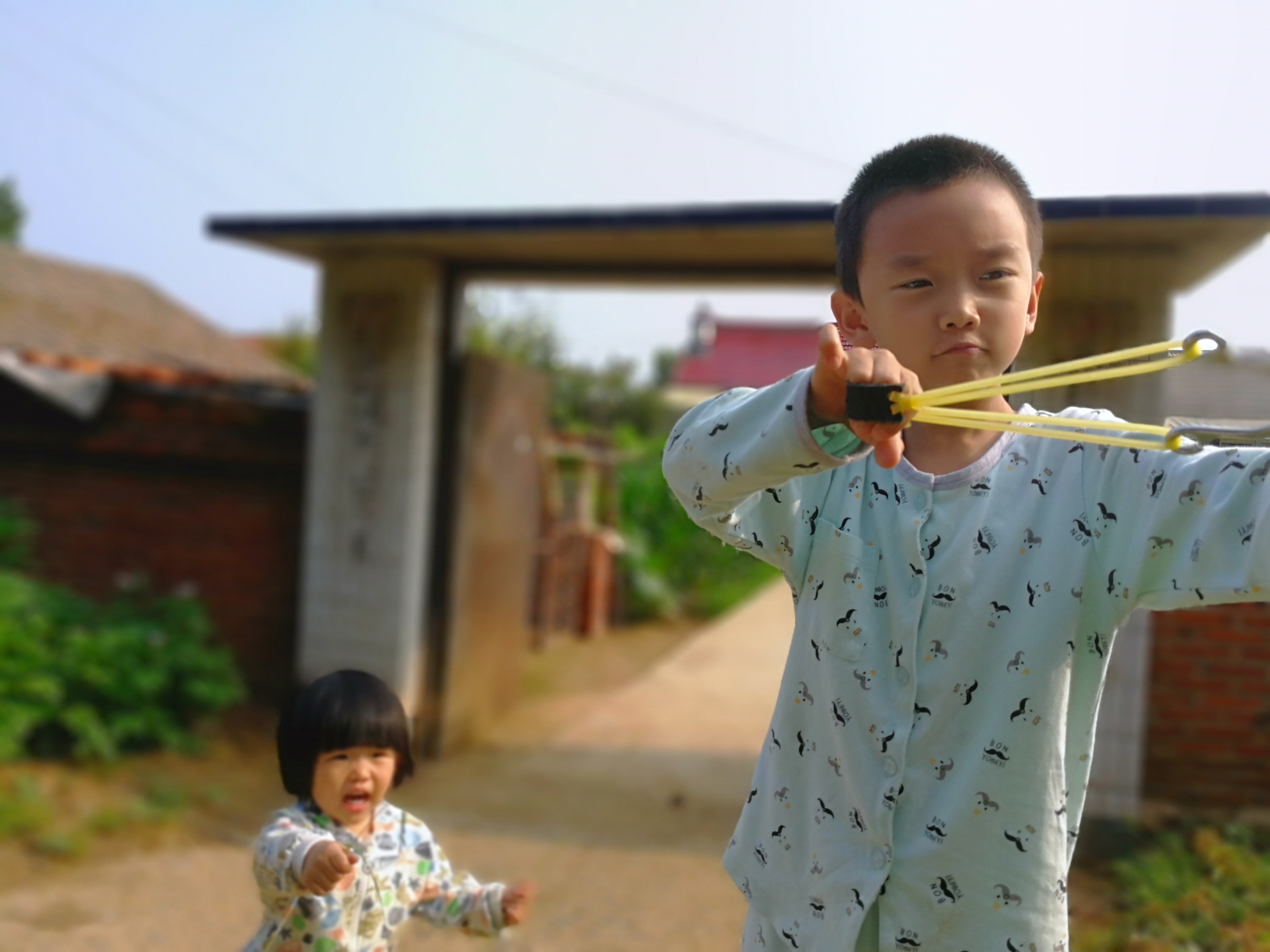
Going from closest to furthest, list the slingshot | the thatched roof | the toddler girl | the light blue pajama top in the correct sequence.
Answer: the slingshot → the light blue pajama top → the toddler girl → the thatched roof

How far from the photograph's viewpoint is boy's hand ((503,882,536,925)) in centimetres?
227

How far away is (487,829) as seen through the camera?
19.5ft

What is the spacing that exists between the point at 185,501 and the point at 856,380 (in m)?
6.81

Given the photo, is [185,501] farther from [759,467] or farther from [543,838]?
[759,467]

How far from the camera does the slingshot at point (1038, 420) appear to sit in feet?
3.82

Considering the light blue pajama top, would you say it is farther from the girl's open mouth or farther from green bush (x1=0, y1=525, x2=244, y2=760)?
green bush (x1=0, y1=525, x2=244, y2=760)

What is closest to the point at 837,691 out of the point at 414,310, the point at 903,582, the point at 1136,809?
the point at 903,582

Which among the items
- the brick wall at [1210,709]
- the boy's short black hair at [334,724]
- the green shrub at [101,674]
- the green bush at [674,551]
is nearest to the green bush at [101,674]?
the green shrub at [101,674]

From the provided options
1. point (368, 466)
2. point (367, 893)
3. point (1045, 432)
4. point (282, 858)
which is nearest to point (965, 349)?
point (1045, 432)

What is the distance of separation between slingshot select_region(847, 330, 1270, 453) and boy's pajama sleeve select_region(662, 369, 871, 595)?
91 millimetres

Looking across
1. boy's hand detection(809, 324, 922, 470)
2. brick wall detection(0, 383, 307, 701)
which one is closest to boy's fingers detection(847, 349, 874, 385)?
boy's hand detection(809, 324, 922, 470)

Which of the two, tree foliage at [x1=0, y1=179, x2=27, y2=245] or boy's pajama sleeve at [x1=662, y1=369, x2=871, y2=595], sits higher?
tree foliage at [x1=0, y1=179, x2=27, y2=245]

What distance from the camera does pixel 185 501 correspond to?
7262mm

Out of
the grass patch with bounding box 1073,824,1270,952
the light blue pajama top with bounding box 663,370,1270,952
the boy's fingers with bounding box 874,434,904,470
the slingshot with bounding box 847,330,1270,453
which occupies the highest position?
the slingshot with bounding box 847,330,1270,453
